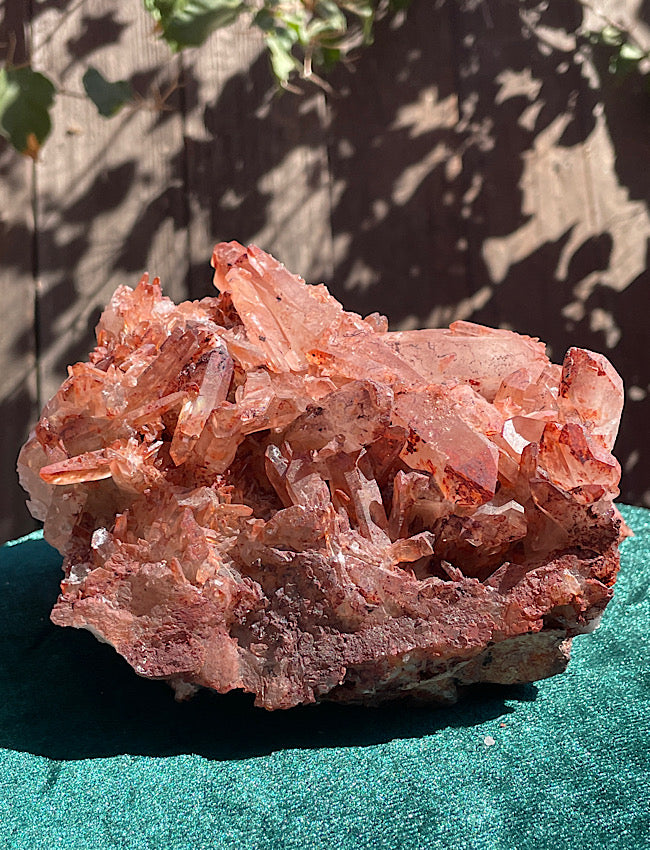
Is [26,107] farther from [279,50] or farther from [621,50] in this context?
[621,50]

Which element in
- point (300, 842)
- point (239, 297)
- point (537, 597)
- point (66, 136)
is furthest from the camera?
point (66, 136)

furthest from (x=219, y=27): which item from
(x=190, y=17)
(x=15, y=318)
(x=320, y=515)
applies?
(x=320, y=515)

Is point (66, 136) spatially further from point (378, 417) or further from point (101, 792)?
point (101, 792)

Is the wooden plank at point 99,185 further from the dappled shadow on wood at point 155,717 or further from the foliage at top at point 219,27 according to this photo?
the dappled shadow on wood at point 155,717

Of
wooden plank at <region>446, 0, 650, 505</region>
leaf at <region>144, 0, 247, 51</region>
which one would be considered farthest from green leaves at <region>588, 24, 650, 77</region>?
leaf at <region>144, 0, 247, 51</region>

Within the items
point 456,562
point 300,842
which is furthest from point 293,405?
point 300,842

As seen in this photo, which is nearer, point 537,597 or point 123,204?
point 537,597

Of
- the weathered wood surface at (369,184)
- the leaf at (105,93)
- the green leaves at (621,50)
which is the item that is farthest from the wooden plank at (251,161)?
the green leaves at (621,50)
